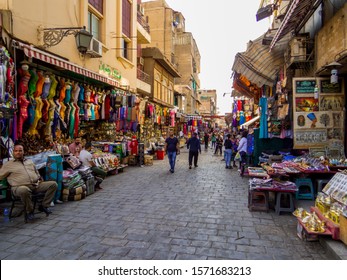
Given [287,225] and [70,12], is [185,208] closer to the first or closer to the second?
[287,225]

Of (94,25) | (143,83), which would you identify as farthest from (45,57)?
(143,83)

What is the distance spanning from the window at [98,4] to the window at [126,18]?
2.43 m

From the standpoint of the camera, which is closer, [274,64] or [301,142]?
[301,142]

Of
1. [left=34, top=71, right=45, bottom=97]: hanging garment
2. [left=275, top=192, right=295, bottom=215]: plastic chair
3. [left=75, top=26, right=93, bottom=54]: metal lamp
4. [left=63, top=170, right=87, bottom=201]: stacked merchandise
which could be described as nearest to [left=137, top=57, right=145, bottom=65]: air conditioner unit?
[left=75, top=26, right=93, bottom=54]: metal lamp

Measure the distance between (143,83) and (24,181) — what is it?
1363 centimetres

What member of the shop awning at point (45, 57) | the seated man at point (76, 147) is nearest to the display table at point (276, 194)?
the seated man at point (76, 147)

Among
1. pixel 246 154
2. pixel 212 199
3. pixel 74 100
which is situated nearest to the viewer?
pixel 212 199

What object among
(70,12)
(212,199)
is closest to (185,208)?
(212,199)

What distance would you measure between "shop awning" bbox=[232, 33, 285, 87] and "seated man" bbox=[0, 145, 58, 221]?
7721mm

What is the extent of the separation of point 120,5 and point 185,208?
1194 cm

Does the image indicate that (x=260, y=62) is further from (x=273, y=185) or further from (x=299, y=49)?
(x=273, y=185)

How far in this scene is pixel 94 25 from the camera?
39.7 feet

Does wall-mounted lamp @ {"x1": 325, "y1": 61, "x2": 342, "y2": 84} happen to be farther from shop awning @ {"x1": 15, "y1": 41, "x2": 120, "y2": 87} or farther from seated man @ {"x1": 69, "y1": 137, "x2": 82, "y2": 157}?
seated man @ {"x1": 69, "y1": 137, "x2": 82, "y2": 157}

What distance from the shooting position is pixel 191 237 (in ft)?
14.8
